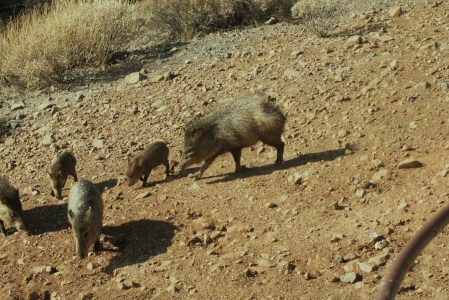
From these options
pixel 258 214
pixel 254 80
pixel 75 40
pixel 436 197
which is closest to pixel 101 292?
pixel 258 214

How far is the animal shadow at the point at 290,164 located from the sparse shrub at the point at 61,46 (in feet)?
17.9

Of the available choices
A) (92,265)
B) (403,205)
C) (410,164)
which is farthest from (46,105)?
(403,205)

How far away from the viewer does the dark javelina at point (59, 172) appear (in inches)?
341

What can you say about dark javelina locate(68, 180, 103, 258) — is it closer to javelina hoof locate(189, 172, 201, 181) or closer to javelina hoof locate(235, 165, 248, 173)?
javelina hoof locate(189, 172, 201, 181)

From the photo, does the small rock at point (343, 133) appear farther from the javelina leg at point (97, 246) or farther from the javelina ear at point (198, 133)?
the javelina leg at point (97, 246)

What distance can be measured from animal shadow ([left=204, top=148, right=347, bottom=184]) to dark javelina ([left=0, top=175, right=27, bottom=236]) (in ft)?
7.80

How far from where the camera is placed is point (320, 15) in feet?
37.8

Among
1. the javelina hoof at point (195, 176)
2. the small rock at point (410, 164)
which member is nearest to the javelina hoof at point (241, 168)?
the javelina hoof at point (195, 176)

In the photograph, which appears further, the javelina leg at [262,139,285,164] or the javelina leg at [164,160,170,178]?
the javelina leg at [164,160,170,178]

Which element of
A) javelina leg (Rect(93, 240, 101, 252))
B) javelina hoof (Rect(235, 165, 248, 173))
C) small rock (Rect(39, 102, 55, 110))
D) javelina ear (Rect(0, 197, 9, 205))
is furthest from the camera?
small rock (Rect(39, 102, 55, 110))

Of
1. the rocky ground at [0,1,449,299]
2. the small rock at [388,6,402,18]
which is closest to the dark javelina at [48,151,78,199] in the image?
the rocky ground at [0,1,449,299]

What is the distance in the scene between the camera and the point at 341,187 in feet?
23.6

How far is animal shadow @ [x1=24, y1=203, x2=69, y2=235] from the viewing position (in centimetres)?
805

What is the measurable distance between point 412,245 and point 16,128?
9.75m
